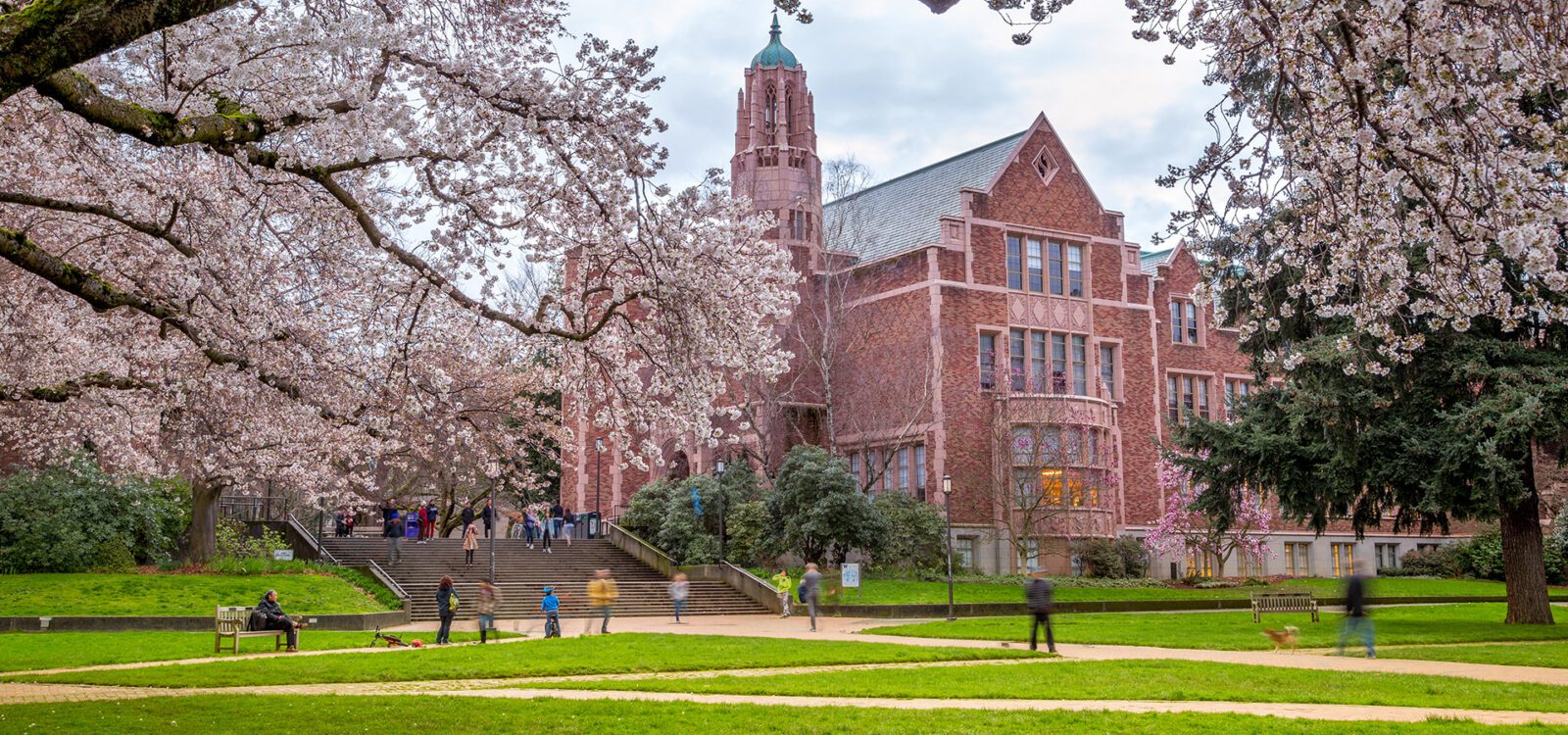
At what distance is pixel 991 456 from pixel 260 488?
21937mm

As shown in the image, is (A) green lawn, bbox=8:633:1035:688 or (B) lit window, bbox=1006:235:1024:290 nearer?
(A) green lawn, bbox=8:633:1035:688

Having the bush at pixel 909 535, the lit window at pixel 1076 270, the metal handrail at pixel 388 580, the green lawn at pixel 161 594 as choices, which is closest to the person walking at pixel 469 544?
the metal handrail at pixel 388 580

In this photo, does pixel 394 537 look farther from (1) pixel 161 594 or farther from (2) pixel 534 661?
(2) pixel 534 661

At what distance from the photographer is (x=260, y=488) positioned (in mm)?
34875

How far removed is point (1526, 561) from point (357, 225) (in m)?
22.9

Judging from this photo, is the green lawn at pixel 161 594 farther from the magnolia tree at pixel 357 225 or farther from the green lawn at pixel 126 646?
the magnolia tree at pixel 357 225

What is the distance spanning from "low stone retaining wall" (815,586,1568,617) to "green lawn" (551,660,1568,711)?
553 inches

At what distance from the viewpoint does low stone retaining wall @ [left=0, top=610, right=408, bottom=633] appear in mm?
24202

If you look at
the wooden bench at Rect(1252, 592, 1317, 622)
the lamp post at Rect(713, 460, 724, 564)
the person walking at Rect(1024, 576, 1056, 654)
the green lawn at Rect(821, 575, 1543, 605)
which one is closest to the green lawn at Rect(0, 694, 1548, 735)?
the person walking at Rect(1024, 576, 1056, 654)

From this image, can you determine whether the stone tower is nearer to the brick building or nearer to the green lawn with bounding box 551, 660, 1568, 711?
the brick building

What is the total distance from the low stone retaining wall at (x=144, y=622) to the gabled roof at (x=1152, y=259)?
33.7m

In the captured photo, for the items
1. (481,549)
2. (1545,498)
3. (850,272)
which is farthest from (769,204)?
(1545,498)

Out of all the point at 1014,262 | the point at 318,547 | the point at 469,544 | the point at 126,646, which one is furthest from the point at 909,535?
the point at 126,646

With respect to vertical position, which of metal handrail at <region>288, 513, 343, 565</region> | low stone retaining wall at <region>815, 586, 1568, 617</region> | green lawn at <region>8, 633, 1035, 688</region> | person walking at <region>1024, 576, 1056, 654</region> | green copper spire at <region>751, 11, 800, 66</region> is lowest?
low stone retaining wall at <region>815, 586, 1568, 617</region>
